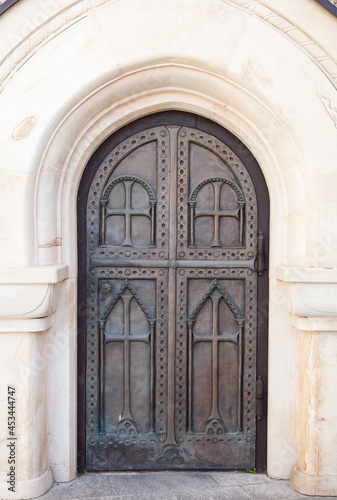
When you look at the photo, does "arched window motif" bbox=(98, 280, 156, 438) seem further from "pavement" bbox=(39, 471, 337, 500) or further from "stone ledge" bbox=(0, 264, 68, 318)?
"stone ledge" bbox=(0, 264, 68, 318)

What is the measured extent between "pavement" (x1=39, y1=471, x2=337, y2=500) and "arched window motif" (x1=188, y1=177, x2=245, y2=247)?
159 cm

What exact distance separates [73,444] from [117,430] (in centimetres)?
31

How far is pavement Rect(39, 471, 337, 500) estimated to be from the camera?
10.6 ft

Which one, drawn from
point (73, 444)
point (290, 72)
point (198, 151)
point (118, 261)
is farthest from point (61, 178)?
point (73, 444)

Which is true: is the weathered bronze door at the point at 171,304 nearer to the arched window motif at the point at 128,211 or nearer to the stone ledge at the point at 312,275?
the arched window motif at the point at 128,211

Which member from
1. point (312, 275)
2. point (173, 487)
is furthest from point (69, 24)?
point (173, 487)

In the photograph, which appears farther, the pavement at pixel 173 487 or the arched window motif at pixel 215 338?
the arched window motif at pixel 215 338

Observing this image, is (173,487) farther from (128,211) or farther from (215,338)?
(128,211)

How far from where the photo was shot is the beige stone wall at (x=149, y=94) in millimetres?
3088

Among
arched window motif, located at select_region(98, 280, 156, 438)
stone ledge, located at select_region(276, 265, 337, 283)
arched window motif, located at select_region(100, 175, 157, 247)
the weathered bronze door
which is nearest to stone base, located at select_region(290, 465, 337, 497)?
the weathered bronze door

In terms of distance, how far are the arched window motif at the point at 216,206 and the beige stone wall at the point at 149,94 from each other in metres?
0.34

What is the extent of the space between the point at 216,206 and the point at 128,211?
1.98 feet

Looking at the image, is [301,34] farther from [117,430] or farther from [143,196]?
[117,430]

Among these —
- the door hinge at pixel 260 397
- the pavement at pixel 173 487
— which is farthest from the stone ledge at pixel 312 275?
the pavement at pixel 173 487
